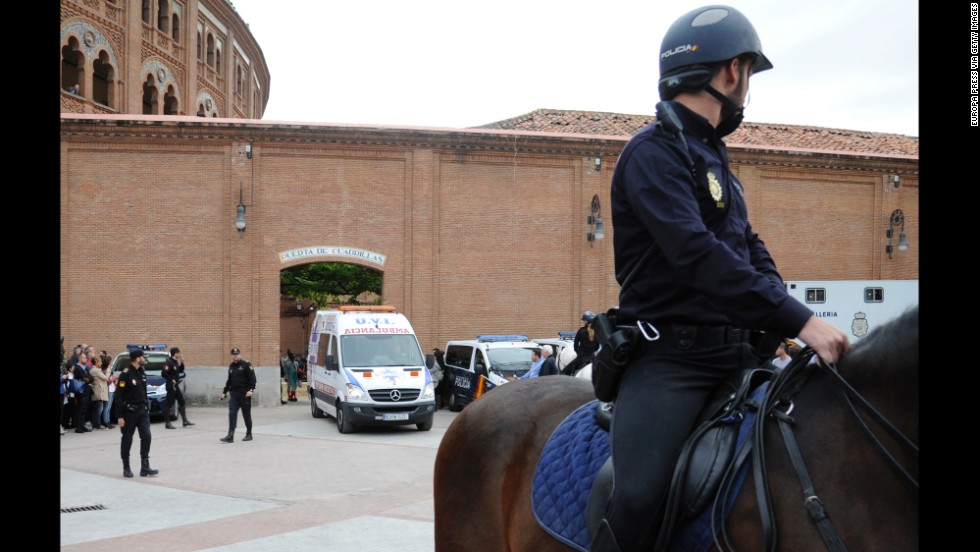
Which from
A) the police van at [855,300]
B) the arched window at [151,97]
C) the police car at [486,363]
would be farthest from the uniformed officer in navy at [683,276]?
the arched window at [151,97]

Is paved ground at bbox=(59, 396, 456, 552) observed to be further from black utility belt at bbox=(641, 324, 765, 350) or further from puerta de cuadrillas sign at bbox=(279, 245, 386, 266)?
puerta de cuadrillas sign at bbox=(279, 245, 386, 266)

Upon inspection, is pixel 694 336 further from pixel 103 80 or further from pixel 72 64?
pixel 103 80

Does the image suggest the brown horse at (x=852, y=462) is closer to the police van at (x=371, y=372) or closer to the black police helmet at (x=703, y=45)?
the black police helmet at (x=703, y=45)

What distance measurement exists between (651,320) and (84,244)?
26436 millimetres

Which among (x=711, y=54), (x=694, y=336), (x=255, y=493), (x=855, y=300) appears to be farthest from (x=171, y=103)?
(x=694, y=336)

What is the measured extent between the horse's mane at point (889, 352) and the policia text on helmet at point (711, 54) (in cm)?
92

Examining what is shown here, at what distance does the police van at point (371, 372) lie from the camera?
18844 mm

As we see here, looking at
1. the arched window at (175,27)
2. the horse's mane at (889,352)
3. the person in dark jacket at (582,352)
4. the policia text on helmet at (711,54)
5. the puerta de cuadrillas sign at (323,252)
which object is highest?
the arched window at (175,27)

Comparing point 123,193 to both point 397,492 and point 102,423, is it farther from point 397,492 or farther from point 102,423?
point 397,492

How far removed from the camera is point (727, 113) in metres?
3.00

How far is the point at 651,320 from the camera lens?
9.38 ft

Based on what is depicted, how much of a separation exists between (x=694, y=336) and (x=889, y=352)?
594mm

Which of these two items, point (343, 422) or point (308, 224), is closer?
point (343, 422)
